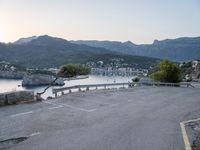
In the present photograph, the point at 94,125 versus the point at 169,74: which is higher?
the point at 94,125

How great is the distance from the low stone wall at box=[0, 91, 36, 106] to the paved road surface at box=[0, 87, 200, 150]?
84cm

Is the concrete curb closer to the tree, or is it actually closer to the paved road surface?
the paved road surface

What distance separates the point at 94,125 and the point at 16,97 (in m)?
7.14

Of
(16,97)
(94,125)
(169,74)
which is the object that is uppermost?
(16,97)

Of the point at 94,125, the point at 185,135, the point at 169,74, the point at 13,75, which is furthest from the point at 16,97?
the point at 13,75

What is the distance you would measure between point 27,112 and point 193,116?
6671 mm

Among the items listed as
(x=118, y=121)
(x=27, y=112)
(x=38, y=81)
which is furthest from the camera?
(x=38, y=81)

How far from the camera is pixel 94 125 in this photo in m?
13.2

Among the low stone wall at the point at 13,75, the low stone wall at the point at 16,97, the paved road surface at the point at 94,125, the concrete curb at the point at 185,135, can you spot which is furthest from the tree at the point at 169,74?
the concrete curb at the point at 185,135

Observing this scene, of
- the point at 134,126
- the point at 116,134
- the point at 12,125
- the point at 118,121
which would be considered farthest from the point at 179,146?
the point at 12,125

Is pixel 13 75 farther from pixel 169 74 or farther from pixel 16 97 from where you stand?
pixel 16 97

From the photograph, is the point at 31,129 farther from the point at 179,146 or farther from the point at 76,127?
the point at 179,146

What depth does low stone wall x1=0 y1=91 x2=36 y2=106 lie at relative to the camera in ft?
60.5

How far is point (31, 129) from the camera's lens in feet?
40.3
